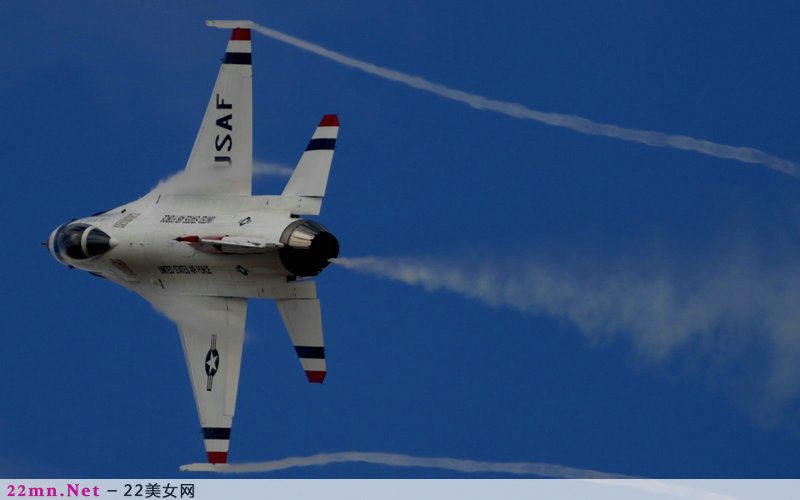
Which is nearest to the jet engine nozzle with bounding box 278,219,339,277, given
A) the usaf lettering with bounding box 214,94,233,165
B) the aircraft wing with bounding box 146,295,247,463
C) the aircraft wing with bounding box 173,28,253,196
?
the aircraft wing with bounding box 146,295,247,463

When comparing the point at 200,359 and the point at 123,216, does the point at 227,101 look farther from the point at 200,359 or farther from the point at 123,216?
the point at 200,359

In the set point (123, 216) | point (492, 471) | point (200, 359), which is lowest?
point (492, 471)

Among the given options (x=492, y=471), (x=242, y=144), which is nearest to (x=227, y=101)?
(x=242, y=144)

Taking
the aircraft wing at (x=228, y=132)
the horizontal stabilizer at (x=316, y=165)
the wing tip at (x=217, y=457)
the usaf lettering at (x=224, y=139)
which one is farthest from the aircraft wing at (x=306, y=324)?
the usaf lettering at (x=224, y=139)

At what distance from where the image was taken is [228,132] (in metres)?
28.3

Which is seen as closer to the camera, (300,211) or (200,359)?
(300,211)

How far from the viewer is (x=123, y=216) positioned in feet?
93.7

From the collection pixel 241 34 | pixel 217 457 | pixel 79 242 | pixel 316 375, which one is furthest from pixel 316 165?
pixel 217 457

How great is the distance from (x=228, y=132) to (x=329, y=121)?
2.02 meters

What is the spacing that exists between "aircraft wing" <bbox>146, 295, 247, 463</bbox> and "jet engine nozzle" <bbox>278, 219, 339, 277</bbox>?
2.04 meters

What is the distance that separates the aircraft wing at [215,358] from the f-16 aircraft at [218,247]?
0.05 ft

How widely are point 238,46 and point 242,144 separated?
1686 mm

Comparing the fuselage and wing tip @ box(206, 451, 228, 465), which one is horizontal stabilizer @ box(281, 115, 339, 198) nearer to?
the fuselage

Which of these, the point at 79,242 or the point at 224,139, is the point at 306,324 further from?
the point at 79,242
